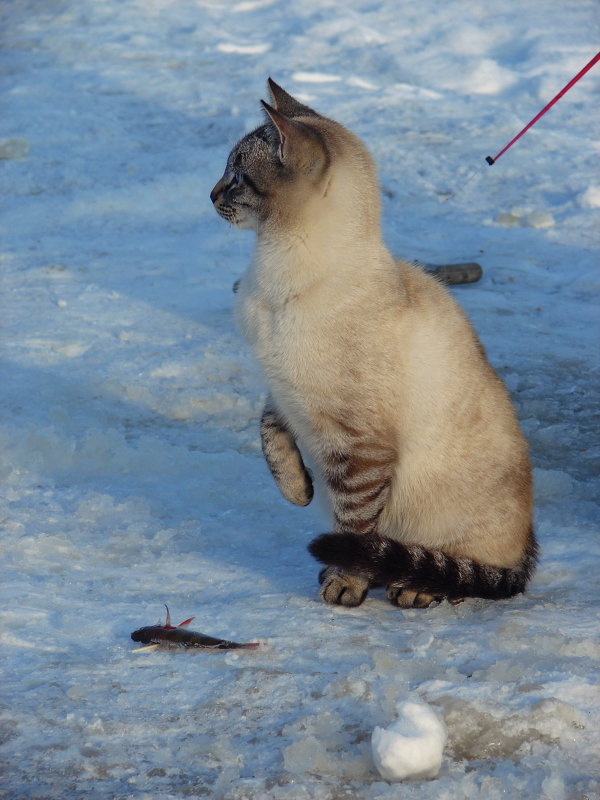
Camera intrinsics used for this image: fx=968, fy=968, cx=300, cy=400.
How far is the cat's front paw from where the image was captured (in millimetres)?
3199

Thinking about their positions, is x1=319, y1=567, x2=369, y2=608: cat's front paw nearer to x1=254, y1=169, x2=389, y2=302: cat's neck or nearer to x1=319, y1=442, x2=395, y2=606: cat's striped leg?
x1=319, y1=442, x2=395, y2=606: cat's striped leg

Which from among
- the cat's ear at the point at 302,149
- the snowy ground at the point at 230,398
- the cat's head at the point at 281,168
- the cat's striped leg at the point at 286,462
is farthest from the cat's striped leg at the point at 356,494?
the cat's ear at the point at 302,149

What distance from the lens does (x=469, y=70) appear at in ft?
30.7

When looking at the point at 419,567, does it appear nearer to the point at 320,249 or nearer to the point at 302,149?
the point at 320,249

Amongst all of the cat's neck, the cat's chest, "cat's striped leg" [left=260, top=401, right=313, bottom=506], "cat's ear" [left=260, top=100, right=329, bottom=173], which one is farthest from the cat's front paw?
"cat's ear" [left=260, top=100, right=329, bottom=173]

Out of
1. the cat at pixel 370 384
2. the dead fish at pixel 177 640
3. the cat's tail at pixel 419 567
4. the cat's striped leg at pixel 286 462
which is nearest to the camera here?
the dead fish at pixel 177 640

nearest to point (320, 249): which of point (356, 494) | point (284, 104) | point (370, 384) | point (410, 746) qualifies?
point (370, 384)

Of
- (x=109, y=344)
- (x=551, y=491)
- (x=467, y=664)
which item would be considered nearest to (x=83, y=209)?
(x=109, y=344)

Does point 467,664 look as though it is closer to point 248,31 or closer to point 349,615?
point 349,615

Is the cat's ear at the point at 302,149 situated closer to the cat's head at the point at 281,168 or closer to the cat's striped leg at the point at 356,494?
the cat's head at the point at 281,168

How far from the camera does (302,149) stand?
3.19 metres

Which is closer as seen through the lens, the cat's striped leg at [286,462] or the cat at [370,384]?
the cat at [370,384]

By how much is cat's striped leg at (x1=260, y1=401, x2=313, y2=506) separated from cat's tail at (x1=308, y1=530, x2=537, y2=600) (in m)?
0.48

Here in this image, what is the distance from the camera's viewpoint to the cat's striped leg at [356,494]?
10.4 feet
